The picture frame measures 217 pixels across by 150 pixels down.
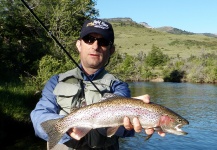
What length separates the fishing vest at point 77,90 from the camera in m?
3.42

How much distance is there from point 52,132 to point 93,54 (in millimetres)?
941

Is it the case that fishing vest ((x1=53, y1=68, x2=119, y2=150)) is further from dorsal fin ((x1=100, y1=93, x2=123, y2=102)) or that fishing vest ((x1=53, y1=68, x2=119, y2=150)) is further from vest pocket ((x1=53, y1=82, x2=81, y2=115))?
dorsal fin ((x1=100, y1=93, x2=123, y2=102))

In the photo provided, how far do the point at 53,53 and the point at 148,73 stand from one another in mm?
46231

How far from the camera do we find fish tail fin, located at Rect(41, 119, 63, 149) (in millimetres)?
3148

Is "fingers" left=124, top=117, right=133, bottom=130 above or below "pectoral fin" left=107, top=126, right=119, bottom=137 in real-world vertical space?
above

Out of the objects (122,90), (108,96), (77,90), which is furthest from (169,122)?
(77,90)

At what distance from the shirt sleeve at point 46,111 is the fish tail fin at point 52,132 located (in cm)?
4

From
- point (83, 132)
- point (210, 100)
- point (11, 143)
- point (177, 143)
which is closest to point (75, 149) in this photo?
point (83, 132)

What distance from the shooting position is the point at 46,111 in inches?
129

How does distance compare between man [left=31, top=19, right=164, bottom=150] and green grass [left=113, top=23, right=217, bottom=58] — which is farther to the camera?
green grass [left=113, top=23, right=217, bottom=58]

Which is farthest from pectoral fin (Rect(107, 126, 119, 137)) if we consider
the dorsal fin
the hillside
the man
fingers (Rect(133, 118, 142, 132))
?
the hillside

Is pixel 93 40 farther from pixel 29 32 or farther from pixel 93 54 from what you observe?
pixel 29 32

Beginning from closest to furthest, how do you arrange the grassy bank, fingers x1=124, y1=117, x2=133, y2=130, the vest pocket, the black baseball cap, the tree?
fingers x1=124, y1=117, x2=133, y2=130 → the vest pocket → the black baseball cap → the grassy bank → the tree

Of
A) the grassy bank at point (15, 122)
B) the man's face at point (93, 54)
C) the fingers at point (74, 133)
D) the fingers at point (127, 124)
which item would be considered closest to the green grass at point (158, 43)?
the grassy bank at point (15, 122)
